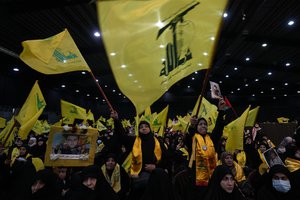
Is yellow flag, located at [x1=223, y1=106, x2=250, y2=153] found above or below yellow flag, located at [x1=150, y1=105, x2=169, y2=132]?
below

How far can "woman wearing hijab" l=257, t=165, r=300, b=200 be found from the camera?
305 cm

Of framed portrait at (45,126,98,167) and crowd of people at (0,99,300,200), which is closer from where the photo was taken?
crowd of people at (0,99,300,200)

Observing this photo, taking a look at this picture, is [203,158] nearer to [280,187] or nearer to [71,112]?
[280,187]

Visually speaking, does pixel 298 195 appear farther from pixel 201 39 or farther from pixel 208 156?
pixel 201 39

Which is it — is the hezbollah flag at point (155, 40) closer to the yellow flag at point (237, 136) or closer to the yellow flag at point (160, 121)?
the yellow flag at point (237, 136)

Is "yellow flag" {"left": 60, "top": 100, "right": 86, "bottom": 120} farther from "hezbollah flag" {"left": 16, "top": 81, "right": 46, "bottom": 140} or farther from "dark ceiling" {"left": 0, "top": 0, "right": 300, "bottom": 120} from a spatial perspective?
"dark ceiling" {"left": 0, "top": 0, "right": 300, "bottom": 120}

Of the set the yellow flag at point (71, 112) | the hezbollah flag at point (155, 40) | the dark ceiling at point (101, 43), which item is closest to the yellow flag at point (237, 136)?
the dark ceiling at point (101, 43)

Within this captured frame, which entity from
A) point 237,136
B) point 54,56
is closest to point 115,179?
point 54,56

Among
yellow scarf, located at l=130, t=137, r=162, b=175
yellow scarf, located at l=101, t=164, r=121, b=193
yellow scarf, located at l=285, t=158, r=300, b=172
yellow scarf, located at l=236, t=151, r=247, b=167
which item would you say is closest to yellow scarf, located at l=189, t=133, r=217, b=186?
yellow scarf, located at l=130, t=137, r=162, b=175

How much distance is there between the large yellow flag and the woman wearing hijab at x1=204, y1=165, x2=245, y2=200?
1.96m

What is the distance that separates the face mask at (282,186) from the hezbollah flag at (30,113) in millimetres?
3847

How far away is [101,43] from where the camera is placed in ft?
37.4

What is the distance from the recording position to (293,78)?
65.2ft

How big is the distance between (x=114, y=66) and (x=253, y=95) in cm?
2969
